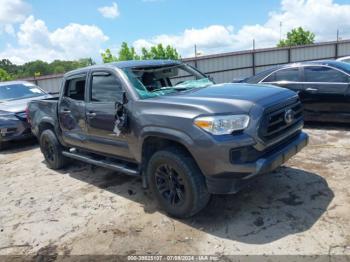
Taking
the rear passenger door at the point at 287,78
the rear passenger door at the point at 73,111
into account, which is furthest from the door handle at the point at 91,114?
the rear passenger door at the point at 287,78

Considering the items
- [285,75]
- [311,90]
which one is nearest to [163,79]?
[311,90]

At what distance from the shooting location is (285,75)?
7.94 meters

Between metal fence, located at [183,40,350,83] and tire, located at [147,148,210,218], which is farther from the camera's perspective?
metal fence, located at [183,40,350,83]

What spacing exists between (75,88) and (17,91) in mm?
5253

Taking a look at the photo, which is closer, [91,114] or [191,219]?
[191,219]

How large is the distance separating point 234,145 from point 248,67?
18600mm

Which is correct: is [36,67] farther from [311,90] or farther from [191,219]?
[191,219]

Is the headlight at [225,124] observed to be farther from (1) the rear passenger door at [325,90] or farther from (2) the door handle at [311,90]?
(2) the door handle at [311,90]

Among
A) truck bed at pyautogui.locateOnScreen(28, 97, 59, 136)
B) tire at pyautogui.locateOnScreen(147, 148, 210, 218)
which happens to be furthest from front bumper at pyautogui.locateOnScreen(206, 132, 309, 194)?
truck bed at pyautogui.locateOnScreen(28, 97, 59, 136)

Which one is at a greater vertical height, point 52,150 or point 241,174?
point 241,174

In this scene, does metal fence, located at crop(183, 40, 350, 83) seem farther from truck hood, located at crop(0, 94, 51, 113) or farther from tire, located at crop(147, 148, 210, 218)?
tire, located at crop(147, 148, 210, 218)

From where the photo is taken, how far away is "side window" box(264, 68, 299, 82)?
777 cm

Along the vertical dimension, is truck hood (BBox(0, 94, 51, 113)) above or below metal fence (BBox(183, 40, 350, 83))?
below

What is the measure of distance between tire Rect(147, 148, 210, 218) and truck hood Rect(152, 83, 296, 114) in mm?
571
